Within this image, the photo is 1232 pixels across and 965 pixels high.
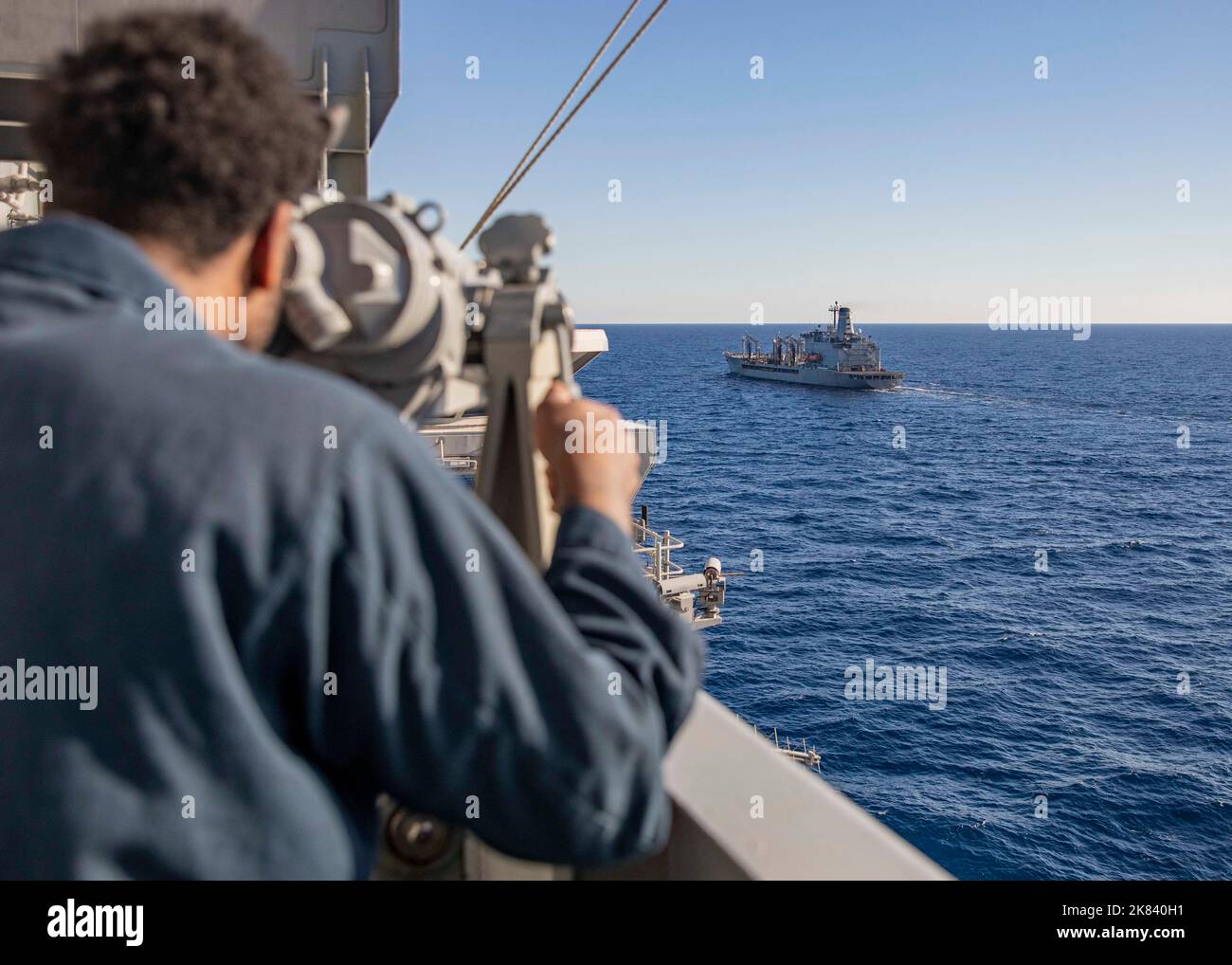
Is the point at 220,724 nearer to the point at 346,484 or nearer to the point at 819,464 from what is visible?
the point at 346,484

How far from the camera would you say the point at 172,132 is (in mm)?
980

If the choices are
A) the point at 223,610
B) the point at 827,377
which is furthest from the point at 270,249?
the point at 827,377

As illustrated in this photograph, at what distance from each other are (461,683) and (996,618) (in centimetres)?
3783

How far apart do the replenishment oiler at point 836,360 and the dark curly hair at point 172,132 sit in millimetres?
94819

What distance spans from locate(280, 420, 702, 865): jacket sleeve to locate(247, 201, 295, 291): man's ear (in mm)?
288

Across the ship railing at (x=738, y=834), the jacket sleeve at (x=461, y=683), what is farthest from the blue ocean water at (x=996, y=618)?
the jacket sleeve at (x=461, y=683)

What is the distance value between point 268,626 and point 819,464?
215 ft

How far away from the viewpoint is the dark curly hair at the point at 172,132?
0.99 m

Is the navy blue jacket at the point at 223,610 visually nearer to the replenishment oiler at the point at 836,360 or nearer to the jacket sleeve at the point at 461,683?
the jacket sleeve at the point at 461,683

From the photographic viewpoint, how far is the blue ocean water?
23406mm

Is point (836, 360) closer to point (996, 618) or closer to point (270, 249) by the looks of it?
point (996, 618)

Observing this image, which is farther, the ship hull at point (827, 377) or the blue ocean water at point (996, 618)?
the ship hull at point (827, 377)

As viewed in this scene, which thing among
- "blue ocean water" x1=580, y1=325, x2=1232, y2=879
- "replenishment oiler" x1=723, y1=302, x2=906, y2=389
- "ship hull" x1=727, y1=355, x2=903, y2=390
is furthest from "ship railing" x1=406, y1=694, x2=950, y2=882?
"ship hull" x1=727, y1=355, x2=903, y2=390

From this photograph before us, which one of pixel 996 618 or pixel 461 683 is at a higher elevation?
pixel 461 683
